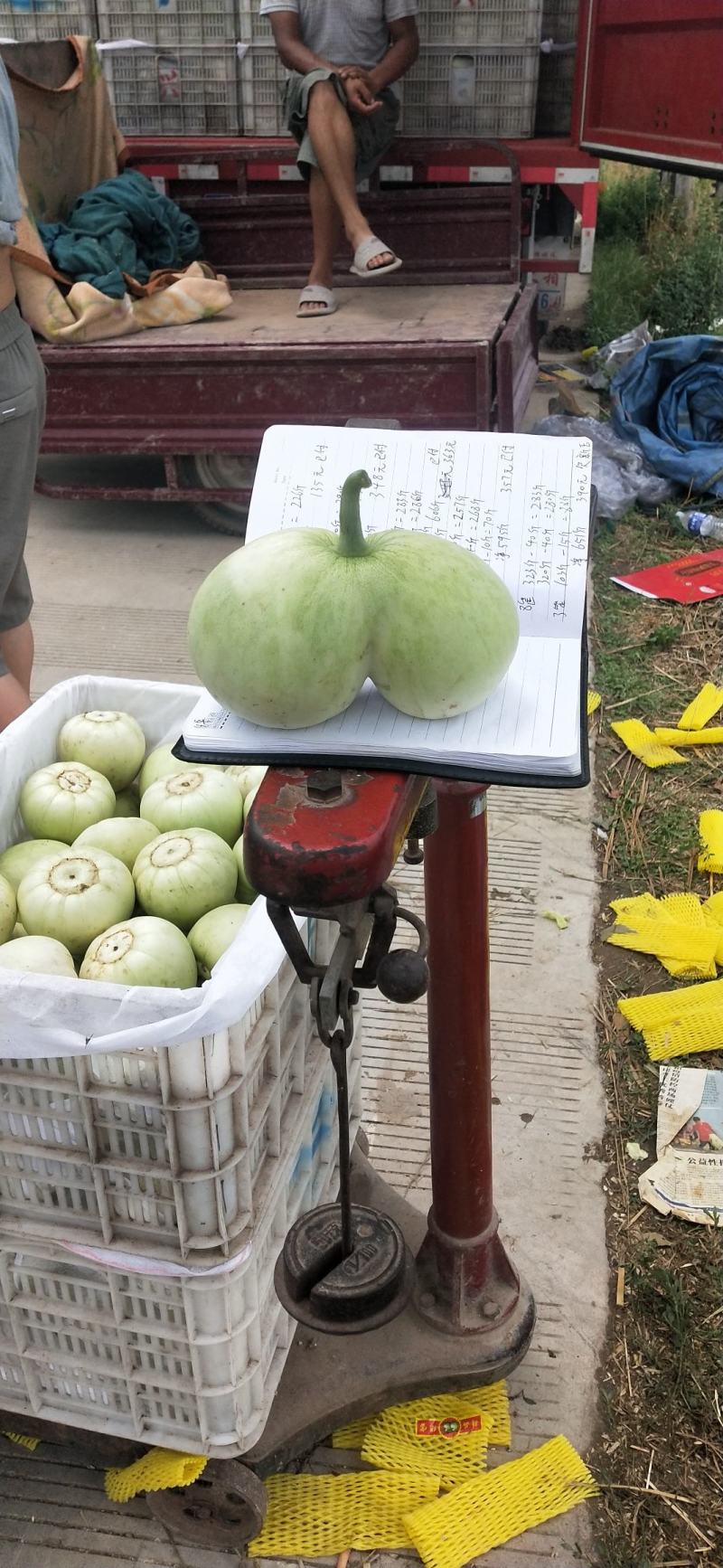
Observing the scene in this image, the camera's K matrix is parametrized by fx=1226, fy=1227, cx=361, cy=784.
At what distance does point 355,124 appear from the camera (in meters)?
5.24

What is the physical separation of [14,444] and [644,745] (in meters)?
1.97

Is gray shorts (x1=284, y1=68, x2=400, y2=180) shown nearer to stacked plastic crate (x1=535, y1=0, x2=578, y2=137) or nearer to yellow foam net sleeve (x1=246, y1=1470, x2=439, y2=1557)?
stacked plastic crate (x1=535, y1=0, x2=578, y2=137)

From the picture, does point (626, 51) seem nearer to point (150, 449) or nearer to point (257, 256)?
point (257, 256)

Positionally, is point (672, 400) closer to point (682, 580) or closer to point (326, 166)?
point (682, 580)

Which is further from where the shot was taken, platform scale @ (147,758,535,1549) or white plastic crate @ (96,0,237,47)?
white plastic crate @ (96,0,237,47)

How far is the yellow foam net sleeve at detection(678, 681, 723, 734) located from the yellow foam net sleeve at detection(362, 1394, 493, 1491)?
2.36 meters

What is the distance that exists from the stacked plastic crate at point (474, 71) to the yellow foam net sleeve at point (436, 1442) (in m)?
6.03

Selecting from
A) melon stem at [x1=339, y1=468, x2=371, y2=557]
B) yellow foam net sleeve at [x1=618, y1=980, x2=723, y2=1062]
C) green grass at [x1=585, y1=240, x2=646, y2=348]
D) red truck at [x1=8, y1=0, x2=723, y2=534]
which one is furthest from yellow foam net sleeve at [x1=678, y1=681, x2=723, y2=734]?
green grass at [x1=585, y1=240, x2=646, y2=348]

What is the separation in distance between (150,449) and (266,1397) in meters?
3.94

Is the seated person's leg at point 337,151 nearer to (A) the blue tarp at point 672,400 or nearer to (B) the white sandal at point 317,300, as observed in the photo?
(B) the white sandal at point 317,300

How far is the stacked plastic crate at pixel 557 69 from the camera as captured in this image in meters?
6.29

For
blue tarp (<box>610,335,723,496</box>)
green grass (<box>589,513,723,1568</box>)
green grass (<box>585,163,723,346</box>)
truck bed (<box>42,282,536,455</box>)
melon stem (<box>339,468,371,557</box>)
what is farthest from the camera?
green grass (<box>585,163,723,346</box>)

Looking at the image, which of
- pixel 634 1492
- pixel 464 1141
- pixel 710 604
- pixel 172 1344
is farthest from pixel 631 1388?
pixel 710 604

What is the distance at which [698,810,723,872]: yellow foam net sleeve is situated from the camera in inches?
121
